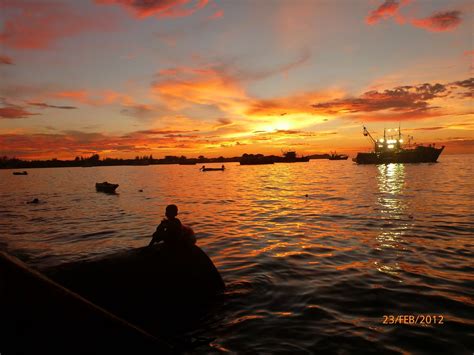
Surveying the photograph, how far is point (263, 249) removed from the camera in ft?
44.3

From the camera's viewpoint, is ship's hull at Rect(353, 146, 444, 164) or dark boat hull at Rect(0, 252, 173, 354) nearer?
dark boat hull at Rect(0, 252, 173, 354)

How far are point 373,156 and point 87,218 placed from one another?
14031cm

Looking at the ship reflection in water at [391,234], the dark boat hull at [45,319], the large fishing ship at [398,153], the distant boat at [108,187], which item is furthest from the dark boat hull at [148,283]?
the large fishing ship at [398,153]

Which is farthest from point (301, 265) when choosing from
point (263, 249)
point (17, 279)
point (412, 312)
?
point (17, 279)

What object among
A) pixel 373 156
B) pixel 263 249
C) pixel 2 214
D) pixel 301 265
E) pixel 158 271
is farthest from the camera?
pixel 373 156

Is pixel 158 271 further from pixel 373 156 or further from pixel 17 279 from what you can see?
pixel 373 156

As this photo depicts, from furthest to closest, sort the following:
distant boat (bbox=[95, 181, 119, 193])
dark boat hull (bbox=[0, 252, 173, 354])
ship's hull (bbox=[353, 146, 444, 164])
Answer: ship's hull (bbox=[353, 146, 444, 164]) < distant boat (bbox=[95, 181, 119, 193]) < dark boat hull (bbox=[0, 252, 173, 354])
